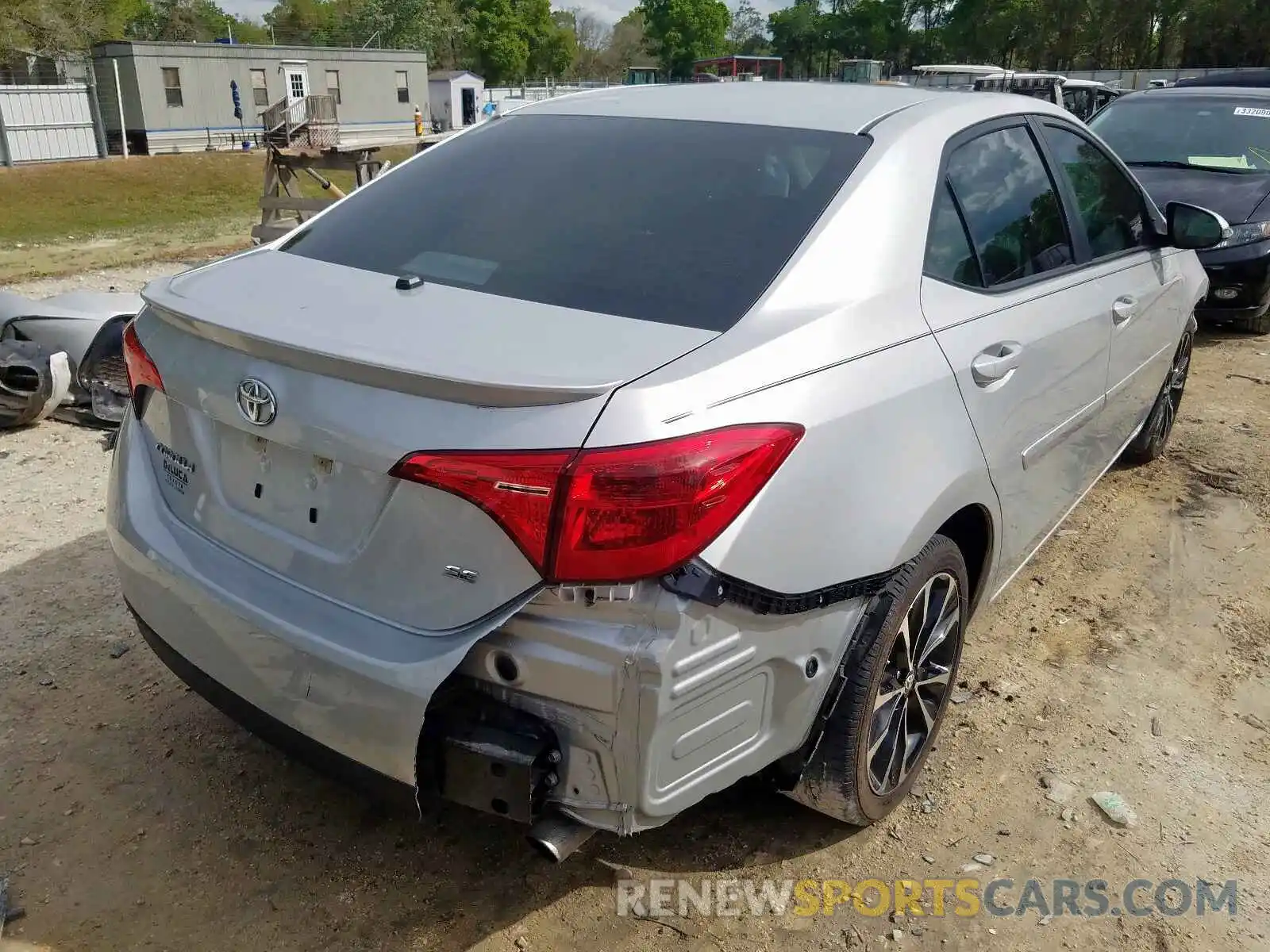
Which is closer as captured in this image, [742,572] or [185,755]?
[742,572]

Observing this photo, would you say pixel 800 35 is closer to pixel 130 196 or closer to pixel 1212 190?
pixel 130 196

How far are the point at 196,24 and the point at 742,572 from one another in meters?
79.7

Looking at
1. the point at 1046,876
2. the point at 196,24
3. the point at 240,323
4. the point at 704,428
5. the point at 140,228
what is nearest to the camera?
the point at 704,428

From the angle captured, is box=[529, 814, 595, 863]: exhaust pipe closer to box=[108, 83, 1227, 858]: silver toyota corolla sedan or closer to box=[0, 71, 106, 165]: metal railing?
box=[108, 83, 1227, 858]: silver toyota corolla sedan

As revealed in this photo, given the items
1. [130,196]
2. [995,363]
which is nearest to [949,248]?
[995,363]

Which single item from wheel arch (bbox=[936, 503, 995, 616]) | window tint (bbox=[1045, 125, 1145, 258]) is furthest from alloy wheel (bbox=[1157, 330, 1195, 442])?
wheel arch (bbox=[936, 503, 995, 616])

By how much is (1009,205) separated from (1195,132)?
6.80 m

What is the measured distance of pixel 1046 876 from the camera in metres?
2.58

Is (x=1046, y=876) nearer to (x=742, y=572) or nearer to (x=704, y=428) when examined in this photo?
(x=742, y=572)

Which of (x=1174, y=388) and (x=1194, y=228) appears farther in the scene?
(x=1174, y=388)

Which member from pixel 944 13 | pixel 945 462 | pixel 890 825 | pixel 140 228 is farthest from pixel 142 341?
pixel 944 13

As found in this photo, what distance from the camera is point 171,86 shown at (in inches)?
1364

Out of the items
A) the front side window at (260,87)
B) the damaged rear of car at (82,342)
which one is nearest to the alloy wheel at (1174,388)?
the damaged rear of car at (82,342)

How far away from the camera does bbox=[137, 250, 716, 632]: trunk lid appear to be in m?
1.84
